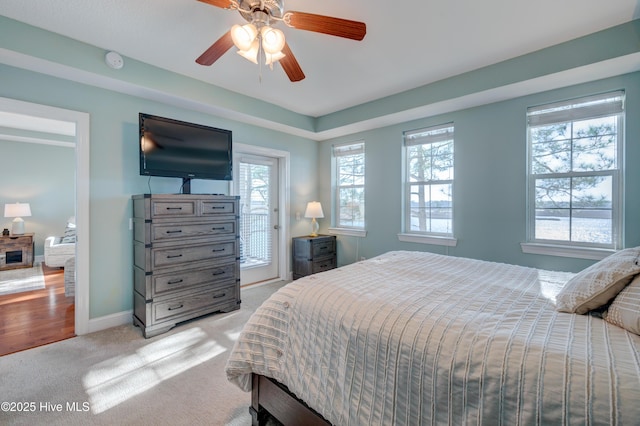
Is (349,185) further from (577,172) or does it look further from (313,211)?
(577,172)

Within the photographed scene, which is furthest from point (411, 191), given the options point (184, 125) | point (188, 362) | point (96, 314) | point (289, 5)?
point (96, 314)

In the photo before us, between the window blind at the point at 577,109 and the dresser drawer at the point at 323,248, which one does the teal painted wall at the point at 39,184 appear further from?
the window blind at the point at 577,109

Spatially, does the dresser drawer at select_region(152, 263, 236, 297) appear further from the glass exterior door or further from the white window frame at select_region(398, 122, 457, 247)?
the white window frame at select_region(398, 122, 457, 247)

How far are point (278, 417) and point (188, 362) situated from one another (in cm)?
114

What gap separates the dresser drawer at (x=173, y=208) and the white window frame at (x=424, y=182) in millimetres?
2746

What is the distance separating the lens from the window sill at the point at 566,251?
2.61 metres

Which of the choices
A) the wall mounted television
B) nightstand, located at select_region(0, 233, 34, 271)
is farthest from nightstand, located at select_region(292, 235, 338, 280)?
nightstand, located at select_region(0, 233, 34, 271)

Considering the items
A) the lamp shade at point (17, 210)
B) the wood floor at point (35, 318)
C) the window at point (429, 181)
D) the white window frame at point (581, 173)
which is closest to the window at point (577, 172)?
the white window frame at point (581, 173)

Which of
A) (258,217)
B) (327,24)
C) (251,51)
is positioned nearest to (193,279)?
(258,217)

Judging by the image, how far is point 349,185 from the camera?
4.67 m

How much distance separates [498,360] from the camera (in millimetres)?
899

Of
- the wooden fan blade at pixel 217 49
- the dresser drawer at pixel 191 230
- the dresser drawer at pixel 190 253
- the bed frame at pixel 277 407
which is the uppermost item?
the wooden fan blade at pixel 217 49

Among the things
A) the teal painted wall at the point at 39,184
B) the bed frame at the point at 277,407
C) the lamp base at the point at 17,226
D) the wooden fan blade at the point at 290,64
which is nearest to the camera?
the bed frame at the point at 277,407

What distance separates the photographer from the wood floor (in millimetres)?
2523
